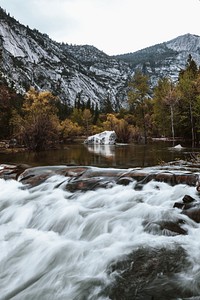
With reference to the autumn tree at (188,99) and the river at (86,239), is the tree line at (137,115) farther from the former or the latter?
the river at (86,239)

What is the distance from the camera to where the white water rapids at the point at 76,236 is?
423cm

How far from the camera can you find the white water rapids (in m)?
4.23

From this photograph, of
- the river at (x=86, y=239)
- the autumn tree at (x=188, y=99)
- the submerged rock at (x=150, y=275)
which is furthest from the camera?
the autumn tree at (x=188, y=99)

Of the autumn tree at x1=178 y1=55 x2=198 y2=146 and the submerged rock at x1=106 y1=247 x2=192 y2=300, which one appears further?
the autumn tree at x1=178 y1=55 x2=198 y2=146

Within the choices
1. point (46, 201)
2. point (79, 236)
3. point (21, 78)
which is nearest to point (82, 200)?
point (46, 201)

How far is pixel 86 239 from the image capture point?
5801mm

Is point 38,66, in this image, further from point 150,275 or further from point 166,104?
point 150,275

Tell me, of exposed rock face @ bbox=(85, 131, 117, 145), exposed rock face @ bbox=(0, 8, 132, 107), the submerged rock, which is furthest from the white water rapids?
exposed rock face @ bbox=(0, 8, 132, 107)

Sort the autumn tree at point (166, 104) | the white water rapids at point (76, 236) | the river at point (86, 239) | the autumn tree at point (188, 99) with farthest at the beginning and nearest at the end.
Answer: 1. the autumn tree at point (166, 104)
2. the autumn tree at point (188, 99)
3. the white water rapids at point (76, 236)
4. the river at point (86, 239)

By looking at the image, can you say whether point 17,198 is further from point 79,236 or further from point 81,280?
point 81,280

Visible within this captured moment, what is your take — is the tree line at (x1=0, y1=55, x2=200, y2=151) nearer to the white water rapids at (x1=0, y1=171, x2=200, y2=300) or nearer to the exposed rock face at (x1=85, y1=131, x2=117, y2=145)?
the exposed rock face at (x1=85, y1=131, x2=117, y2=145)

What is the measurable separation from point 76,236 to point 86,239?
27 cm

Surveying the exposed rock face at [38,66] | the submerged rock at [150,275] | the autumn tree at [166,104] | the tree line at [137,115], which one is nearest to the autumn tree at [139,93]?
the tree line at [137,115]

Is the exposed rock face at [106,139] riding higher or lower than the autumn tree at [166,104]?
lower
